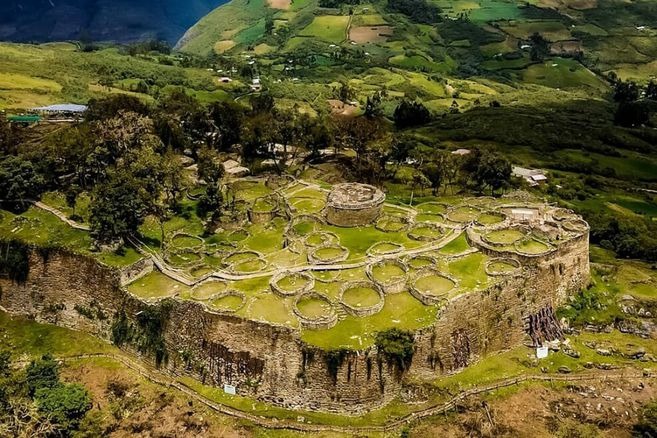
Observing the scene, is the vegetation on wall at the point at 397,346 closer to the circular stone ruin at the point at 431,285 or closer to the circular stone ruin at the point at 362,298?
the circular stone ruin at the point at 362,298

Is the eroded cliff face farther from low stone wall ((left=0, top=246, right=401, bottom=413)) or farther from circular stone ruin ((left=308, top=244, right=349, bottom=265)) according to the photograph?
circular stone ruin ((left=308, top=244, right=349, bottom=265))

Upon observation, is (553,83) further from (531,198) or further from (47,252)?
(47,252)

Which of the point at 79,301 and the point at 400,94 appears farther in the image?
the point at 400,94

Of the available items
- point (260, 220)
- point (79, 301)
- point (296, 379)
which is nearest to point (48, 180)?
point (79, 301)

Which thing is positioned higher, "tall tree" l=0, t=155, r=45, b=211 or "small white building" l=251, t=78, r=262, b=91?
"tall tree" l=0, t=155, r=45, b=211

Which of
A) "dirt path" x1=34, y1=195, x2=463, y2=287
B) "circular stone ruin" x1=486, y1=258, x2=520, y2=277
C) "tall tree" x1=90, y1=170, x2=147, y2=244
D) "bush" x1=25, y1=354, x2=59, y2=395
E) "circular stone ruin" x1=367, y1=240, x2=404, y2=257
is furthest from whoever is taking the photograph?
"tall tree" x1=90, y1=170, x2=147, y2=244

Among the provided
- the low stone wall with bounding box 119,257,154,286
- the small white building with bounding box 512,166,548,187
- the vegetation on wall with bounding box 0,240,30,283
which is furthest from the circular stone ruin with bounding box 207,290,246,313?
the small white building with bounding box 512,166,548,187
